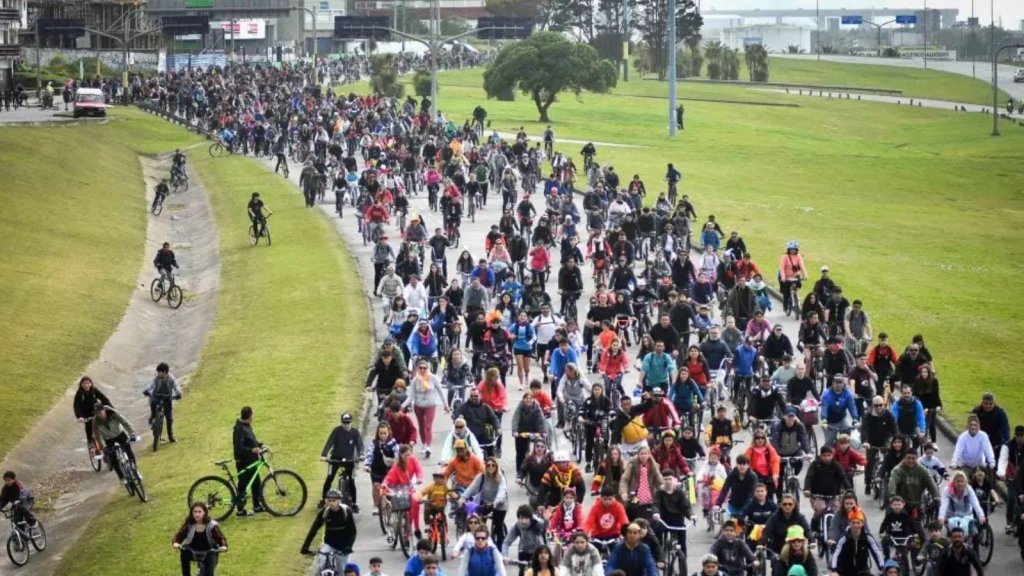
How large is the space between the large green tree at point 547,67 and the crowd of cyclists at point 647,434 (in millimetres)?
67066

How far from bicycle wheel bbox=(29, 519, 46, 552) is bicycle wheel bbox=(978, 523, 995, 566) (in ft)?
41.8

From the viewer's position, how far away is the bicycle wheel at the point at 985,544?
2030 cm

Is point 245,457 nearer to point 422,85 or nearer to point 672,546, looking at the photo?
point 672,546

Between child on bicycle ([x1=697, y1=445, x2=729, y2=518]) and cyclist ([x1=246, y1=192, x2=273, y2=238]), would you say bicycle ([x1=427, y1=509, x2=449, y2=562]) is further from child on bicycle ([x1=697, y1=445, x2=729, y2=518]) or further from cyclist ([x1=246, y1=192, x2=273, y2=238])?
cyclist ([x1=246, y1=192, x2=273, y2=238])

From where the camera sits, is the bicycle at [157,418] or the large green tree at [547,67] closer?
the bicycle at [157,418]

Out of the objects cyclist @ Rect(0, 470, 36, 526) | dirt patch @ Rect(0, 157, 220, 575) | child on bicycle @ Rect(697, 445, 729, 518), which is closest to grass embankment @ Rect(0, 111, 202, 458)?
dirt patch @ Rect(0, 157, 220, 575)

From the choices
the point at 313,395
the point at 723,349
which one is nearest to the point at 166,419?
the point at 313,395

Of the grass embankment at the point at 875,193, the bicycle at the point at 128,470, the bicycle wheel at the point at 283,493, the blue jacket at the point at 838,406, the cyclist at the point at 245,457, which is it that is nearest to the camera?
the cyclist at the point at 245,457

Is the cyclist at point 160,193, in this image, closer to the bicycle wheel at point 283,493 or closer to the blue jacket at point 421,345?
the blue jacket at point 421,345

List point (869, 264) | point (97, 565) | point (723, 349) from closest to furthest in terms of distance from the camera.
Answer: point (97, 565) → point (723, 349) → point (869, 264)

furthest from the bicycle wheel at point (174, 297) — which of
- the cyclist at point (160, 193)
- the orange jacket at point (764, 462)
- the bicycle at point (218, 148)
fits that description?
the bicycle at point (218, 148)

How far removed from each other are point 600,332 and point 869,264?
26009mm

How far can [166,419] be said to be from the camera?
30.2 metres

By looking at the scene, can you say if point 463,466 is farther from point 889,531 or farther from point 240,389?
point 240,389
